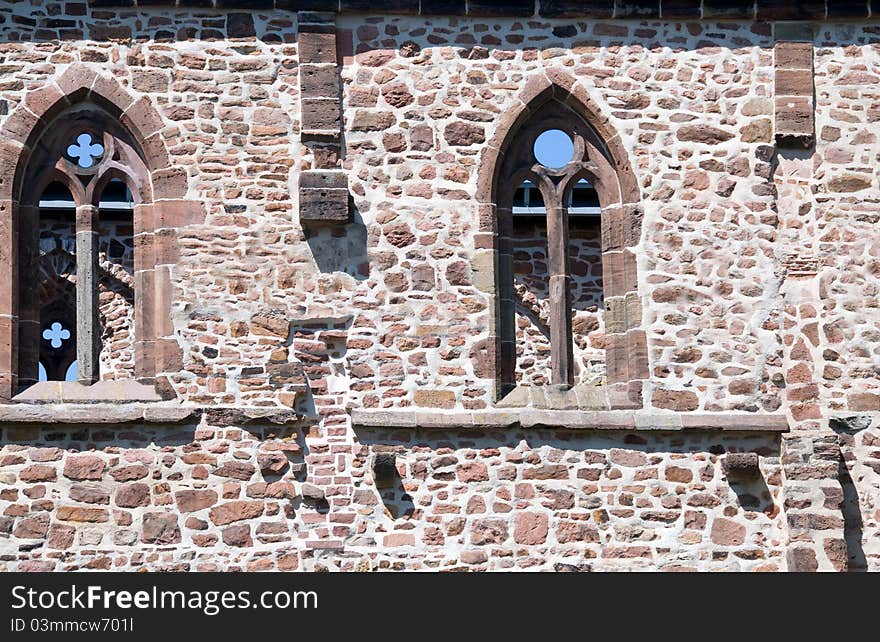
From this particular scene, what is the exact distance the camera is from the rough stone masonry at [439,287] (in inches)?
630

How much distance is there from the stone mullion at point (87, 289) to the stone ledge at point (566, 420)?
Answer: 230 cm

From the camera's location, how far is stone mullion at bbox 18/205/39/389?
1630 cm

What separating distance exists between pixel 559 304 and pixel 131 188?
12.4 feet

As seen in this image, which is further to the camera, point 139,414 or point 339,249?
point 339,249

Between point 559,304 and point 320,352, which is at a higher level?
point 559,304

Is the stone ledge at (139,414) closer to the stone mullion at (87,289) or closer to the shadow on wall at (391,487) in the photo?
the stone mullion at (87,289)

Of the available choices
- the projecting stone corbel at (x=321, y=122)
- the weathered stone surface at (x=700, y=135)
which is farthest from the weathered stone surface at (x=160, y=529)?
the weathered stone surface at (x=700, y=135)

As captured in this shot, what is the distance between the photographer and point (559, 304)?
1667 centimetres

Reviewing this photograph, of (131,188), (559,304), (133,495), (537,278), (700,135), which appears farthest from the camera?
(537,278)

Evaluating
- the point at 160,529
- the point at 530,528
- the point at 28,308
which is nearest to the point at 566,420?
the point at 530,528

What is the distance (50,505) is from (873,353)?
7.06 m

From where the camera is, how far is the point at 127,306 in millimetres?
20984

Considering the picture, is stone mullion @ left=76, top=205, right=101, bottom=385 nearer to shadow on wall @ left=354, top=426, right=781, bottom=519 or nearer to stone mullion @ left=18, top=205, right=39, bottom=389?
stone mullion @ left=18, top=205, right=39, bottom=389

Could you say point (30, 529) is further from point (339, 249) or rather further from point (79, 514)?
point (339, 249)
